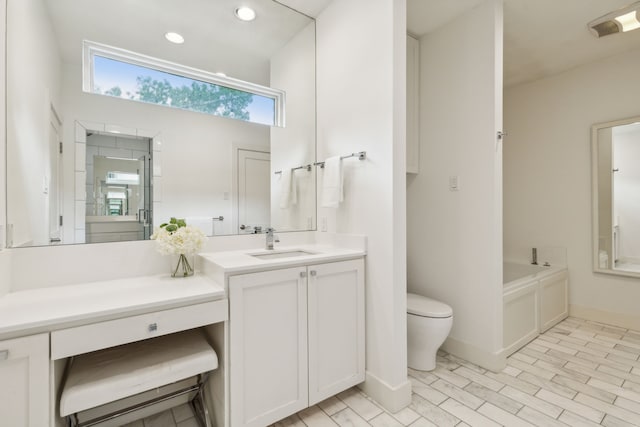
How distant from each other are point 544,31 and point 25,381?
391 centimetres

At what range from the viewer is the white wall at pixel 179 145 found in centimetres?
155

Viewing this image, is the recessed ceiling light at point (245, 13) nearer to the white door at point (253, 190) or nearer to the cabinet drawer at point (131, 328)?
the white door at point (253, 190)

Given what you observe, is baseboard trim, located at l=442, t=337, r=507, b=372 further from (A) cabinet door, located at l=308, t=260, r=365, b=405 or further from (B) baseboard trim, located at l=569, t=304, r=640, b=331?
(B) baseboard trim, located at l=569, t=304, r=640, b=331

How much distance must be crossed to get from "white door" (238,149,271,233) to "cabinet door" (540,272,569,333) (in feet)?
8.62

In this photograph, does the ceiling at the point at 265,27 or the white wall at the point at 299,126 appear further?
the white wall at the point at 299,126

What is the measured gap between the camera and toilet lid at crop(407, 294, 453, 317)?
2052 mm

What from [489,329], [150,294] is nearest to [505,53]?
[489,329]

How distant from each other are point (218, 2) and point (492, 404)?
304cm

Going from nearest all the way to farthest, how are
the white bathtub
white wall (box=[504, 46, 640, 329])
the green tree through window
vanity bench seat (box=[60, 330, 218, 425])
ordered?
vanity bench seat (box=[60, 330, 218, 425]) → the green tree through window → the white bathtub → white wall (box=[504, 46, 640, 329])

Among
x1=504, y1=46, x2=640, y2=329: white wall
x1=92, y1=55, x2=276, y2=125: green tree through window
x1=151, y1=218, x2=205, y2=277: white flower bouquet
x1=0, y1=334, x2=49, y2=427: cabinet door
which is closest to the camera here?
x1=0, y1=334, x2=49, y2=427: cabinet door

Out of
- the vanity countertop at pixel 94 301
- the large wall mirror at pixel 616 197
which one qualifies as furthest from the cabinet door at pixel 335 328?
the large wall mirror at pixel 616 197

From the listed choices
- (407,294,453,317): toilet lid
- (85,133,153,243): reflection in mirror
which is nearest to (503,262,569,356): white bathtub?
(407,294,453,317): toilet lid

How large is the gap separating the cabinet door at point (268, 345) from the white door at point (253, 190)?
68 cm

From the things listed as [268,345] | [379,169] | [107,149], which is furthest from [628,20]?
[107,149]
